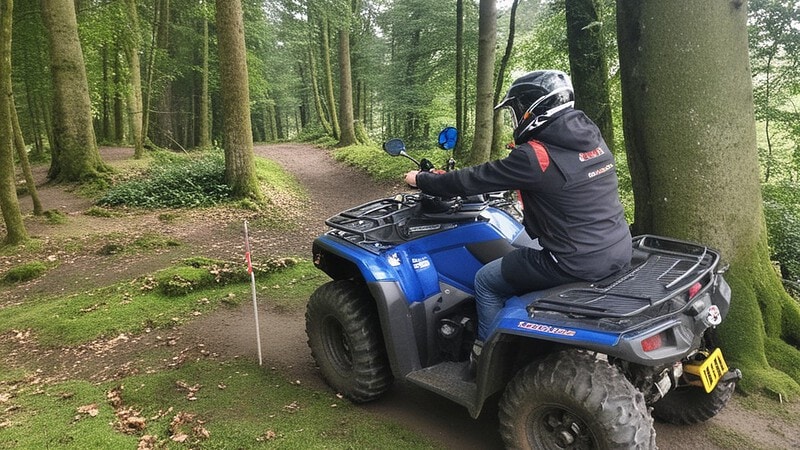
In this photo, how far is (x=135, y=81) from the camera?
17.1 metres

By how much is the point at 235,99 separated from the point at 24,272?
500 centimetres

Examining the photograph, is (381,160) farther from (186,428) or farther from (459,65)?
(186,428)

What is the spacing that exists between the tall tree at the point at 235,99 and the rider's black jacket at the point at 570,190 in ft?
28.3

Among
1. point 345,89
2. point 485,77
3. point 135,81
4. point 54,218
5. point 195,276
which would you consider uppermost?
point 135,81

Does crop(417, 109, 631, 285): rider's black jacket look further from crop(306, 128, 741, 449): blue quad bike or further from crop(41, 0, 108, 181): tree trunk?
crop(41, 0, 108, 181): tree trunk

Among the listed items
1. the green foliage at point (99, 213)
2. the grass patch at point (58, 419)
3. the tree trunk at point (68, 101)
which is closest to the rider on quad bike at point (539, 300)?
the grass patch at point (58, 419)

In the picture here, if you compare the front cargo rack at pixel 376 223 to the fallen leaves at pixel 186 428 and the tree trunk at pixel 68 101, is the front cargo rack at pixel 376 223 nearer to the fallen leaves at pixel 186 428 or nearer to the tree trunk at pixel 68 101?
the fallen leaves at pixel 186 428

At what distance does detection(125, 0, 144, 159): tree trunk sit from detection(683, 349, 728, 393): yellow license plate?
51.6ft

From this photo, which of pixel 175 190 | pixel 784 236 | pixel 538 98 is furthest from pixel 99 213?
pixel 784 236

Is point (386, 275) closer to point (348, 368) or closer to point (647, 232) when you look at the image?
point (348, 368)

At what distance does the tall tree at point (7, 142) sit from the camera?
23.0 ft

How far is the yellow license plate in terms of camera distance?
274cm

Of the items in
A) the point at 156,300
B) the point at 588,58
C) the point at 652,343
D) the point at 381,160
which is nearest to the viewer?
the point at 652,343

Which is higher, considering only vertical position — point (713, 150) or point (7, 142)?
point (7, 142)
